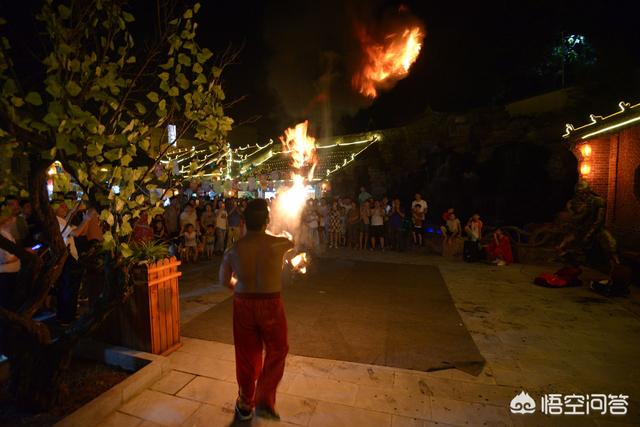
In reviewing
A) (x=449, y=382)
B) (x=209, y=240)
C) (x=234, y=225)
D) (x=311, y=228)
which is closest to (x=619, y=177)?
(x=311, y=228)

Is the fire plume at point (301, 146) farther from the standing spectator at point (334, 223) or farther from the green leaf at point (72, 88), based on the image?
the green leaf at point (72, 88)

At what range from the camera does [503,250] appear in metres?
10.2

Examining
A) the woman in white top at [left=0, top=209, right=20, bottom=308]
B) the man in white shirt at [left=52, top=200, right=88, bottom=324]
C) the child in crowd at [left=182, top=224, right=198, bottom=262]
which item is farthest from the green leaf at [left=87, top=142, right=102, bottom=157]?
the child in crowd at [left=182, top=224, right=198, bottom=262]

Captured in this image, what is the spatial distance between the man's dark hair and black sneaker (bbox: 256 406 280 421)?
1635 millimetres

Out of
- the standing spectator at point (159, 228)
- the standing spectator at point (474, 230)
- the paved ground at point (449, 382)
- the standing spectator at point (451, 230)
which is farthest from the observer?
the standing spectator at point (451, 230)

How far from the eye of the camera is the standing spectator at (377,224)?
493 inches

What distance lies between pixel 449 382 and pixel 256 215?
2850 millimetres

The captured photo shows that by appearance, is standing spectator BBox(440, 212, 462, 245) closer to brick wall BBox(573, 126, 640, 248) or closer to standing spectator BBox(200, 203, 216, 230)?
brick wall BBox(573, 126, 640, 248)

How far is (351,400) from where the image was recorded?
344 centimetres

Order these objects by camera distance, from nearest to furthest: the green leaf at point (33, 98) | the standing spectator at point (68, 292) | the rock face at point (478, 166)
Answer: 1. the green leaf at point (33, 98)
2. the standing spectator at point (68, 292)
3. the rock face at point (478, 166)

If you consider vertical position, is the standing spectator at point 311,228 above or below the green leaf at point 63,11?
below

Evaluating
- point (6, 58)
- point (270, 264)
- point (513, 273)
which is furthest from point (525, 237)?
point (6, 58)

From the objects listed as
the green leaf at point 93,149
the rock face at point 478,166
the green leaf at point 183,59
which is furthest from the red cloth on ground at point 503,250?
the green leaf at point 93,149

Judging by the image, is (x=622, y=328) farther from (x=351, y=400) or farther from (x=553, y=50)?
(x=553, y=50)
